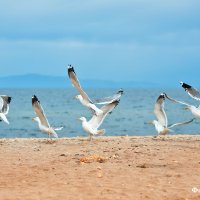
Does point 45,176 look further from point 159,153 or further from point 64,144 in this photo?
point 64,144

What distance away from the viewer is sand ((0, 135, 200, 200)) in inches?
338

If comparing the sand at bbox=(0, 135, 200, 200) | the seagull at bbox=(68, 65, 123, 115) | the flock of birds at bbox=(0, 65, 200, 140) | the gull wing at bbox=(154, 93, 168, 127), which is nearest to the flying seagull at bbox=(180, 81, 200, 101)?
the flock of birds at bbox=(0, 65, 200, 140)

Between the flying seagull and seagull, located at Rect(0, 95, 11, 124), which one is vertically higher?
the flying seagull

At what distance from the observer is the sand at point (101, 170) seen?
859 cm

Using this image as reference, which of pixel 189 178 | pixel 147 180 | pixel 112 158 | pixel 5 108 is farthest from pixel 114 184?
pixel 5 108

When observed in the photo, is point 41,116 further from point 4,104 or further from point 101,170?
point 101,170

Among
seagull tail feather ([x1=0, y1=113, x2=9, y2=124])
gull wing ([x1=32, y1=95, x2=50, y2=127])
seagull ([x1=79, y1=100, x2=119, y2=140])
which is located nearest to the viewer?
gull wing ([x1=32, y1=95, x2=50, y2=127])

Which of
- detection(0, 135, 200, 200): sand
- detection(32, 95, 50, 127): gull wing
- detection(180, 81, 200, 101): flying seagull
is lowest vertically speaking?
detection(0, 135, 200, 200): sand

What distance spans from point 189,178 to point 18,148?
4771mm

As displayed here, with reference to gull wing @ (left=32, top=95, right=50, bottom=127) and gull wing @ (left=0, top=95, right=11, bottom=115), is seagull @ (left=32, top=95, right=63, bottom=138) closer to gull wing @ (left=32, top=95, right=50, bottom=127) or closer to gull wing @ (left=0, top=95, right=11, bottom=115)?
gull wing @ (left=32, top=95, right=50, bottom=127)

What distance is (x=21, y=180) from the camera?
9555 millimetres

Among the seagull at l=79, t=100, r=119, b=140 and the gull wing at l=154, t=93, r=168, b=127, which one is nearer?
the seagull at l=79, t=100, r=119, b=140

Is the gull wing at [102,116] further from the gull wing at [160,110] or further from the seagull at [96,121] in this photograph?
the gull wing at [160,110]

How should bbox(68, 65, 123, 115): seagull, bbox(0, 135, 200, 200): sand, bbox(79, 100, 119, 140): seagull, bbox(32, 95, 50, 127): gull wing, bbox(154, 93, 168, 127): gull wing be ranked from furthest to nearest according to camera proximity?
bbox(154, 93, 168, 127): gull wing < bbox(79, 100, 119, 140): seagull < bbox(32, 95, 50, 127): gull wing < bbox(68, 65, 123, 115): seagull < bbox(0, 135, 200, 200): sand
